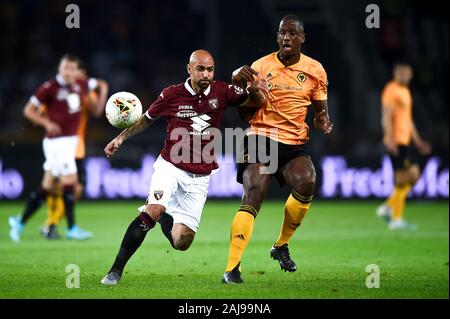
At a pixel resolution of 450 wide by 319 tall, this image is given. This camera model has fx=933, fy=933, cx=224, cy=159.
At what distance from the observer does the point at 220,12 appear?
19469 millimetres

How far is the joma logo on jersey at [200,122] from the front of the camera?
8.21 meters

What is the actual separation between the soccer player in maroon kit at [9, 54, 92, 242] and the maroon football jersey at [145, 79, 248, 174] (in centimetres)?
454

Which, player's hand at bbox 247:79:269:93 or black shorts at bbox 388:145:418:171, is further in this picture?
black shorts at bbox 388:145:418:171

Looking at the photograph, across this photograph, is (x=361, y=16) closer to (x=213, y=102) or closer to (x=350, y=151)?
(x=350, y=151)

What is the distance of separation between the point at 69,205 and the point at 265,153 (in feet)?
15.7

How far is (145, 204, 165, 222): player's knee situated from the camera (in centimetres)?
781

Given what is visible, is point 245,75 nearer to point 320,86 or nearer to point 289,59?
point 289,59

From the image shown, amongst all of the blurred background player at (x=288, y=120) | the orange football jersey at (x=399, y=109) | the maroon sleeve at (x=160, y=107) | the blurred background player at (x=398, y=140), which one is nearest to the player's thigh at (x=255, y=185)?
the blurred background player at (x=288, y=120)

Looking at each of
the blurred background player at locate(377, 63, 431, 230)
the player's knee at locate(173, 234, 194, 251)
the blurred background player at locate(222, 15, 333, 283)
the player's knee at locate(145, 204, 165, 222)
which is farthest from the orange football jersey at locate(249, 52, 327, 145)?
the blurred background player at locate(377, 63, 431, 230)

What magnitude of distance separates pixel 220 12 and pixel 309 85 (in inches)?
442

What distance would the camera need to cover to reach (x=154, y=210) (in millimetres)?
7832

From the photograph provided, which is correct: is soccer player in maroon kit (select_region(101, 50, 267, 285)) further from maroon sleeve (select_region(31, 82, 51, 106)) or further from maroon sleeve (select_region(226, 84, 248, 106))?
maroon sleeve (select_region(31, 82, 51, 106))
